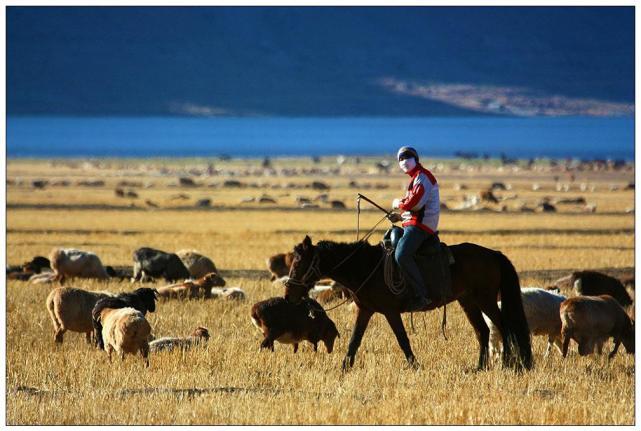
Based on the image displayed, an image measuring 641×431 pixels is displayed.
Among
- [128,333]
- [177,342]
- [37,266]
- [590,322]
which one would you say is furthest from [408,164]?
[37,266]

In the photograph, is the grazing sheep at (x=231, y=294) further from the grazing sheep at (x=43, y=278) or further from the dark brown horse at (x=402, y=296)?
the dark brown horse at (x=402, y=296)

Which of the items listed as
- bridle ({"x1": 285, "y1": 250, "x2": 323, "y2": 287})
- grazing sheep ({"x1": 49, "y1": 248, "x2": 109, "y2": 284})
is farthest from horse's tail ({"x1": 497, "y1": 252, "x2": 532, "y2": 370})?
grazing sheep ({"x1": 49, "y1": 248, "x2": 109, "y2": 284})

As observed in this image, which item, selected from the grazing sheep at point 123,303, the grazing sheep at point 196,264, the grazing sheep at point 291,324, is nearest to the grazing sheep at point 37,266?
the grazing sheep at point 196,264

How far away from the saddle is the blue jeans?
0.08 m

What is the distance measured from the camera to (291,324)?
1338 centimetres

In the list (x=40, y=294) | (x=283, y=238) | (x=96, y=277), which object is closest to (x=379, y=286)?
(x=40, y=294)

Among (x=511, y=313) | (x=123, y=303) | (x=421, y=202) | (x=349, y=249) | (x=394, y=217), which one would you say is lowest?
(x=123, y=303)

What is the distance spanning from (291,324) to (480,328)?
6.85 feet

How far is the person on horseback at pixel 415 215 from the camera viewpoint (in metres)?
11.6

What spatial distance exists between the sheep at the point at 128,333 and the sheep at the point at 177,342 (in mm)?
438

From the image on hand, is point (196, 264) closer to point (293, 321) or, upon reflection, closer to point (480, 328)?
point (293, 321)

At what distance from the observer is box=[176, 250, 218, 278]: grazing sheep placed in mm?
21766

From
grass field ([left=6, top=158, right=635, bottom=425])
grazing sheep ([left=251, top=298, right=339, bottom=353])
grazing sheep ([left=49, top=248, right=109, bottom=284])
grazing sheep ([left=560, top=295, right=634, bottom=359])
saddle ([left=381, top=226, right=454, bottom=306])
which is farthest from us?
grazing sheep ([left=49, top=248, right=109, bottom=284])

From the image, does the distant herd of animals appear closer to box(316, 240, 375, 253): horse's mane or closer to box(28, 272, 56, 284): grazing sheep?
box(316, 240, 375, 253): horse's mane
